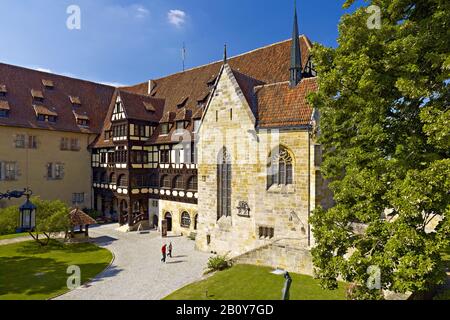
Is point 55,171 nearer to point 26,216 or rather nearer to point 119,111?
point 119,111

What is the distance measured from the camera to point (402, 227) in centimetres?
784

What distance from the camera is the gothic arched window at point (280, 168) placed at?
62.3ft

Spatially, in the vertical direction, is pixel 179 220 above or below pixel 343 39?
below

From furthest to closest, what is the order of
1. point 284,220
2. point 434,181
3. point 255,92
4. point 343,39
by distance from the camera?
point 255,92 → point 284,220 → point 343,39 → point 434,181

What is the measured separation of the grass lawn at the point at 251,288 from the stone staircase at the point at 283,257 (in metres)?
0.46

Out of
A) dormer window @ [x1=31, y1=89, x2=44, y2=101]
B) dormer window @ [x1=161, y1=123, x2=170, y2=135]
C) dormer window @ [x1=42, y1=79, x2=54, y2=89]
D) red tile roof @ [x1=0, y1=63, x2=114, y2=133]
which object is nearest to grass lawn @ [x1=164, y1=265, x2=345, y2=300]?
dormer window @ [x1=161, y1=123, x2=170, y2=135]

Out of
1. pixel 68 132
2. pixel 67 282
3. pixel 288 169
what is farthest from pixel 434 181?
pixel 68 132

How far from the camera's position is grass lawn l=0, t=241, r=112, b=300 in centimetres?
1584

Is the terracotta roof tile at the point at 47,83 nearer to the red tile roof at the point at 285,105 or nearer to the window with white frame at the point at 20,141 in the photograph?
the window with white frame at the point at 20,141

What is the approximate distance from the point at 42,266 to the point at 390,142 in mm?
21654

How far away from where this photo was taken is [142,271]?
19141 millimetres

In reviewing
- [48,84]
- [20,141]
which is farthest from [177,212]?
[48,84]

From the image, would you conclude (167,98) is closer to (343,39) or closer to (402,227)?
(343,39)
